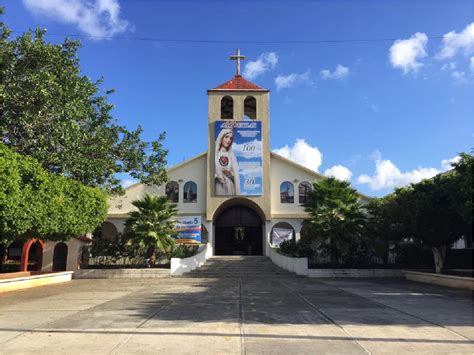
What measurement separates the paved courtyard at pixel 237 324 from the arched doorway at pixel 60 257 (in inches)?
397

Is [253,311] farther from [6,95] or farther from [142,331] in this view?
[6,95]

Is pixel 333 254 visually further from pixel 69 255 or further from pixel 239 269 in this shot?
pixel 69 255

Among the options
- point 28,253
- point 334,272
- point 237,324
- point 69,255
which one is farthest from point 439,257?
point 28,253

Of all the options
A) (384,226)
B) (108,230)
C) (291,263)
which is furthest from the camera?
(108,230)

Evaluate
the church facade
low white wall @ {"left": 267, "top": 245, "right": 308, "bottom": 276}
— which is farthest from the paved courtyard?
the church facade

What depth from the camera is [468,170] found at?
13562mm

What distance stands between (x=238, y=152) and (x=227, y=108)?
4.36 metres

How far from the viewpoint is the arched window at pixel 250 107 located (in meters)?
30.3

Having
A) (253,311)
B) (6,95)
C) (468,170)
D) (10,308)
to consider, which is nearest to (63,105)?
(6,95)

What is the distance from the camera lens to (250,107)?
31234 millimetres

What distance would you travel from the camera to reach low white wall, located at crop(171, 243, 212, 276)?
21875 millimetres

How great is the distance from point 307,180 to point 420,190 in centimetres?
1244

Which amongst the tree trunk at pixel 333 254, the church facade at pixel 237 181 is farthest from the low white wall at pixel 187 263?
the tree trunk at pixel 333 254

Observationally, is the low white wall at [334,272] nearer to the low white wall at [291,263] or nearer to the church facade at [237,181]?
the low white wall at [291,263]
